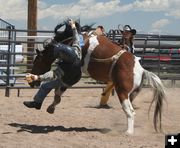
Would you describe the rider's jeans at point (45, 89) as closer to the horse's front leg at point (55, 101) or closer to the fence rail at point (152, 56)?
the horse's front leg at point (55, 101)

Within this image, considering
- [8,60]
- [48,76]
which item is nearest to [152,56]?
[8,60]

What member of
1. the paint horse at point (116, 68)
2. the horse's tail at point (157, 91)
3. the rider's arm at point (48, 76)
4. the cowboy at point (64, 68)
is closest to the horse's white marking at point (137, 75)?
the paint horse at point (116, 68)

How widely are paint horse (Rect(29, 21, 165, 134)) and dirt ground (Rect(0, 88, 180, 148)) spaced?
432 mm

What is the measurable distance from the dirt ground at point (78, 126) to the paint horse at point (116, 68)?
1.42 feet

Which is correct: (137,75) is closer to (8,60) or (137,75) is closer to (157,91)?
(157,91)

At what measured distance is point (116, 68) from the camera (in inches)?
269

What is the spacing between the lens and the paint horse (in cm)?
674

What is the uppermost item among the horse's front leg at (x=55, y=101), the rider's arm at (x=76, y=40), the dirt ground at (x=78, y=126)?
the rider's arm at (x=76, y=40)

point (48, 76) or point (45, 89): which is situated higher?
point (48, 76)

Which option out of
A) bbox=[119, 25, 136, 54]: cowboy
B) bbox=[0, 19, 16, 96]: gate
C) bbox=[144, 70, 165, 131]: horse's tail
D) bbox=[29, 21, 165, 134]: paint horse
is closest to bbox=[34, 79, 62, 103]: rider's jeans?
bbox=[29, 21, 165, 134]: paint horse

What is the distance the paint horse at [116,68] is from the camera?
6738 mm

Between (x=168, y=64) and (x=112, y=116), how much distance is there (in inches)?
272

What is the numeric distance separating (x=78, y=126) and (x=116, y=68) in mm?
1135

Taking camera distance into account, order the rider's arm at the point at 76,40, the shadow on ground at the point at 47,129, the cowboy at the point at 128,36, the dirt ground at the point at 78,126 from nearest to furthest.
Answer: the dirt ground at the point at 78,126 < the shadow on ground at the point at 47,129 < the rider's arm at the point at 76,40 < the cowboy at the point at 128,36
